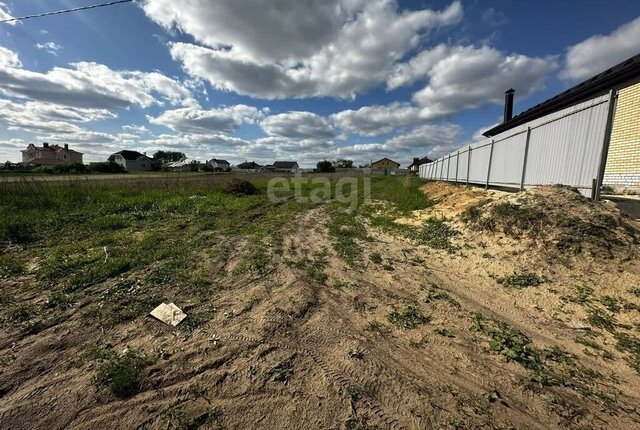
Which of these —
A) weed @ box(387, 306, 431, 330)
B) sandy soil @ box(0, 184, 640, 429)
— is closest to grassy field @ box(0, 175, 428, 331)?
sandy soil @ box(0, 184, 640, 429)

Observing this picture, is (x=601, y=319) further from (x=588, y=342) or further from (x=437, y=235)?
(x=437, y=235)

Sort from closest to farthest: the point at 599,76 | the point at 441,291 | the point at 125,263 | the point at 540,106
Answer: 1. the point at 441,291
2. the point at 125,263
3. the point at 599,76
4. the point at 540,106

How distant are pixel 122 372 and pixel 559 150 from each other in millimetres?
8091

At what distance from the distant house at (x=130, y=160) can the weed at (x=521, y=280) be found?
255 ft

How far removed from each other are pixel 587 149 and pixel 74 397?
784cm

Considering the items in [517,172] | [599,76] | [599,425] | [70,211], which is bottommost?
[599,425]

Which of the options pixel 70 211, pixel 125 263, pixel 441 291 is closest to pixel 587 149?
pixel 441 291

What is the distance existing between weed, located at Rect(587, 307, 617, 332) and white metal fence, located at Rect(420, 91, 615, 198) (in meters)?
2.80

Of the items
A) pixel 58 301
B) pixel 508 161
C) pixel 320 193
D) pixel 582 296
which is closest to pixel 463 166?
pixel 508 161

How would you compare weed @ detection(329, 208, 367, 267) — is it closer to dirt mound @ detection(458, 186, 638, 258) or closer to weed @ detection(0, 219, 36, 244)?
dirt mound @ detection(458, 186, 638, 258)

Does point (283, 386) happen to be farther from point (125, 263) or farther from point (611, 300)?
point (611, 300)

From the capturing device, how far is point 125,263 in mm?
4297

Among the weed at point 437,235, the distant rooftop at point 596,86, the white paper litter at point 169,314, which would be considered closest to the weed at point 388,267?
the weed at point 437,235

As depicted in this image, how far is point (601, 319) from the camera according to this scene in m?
3.04
